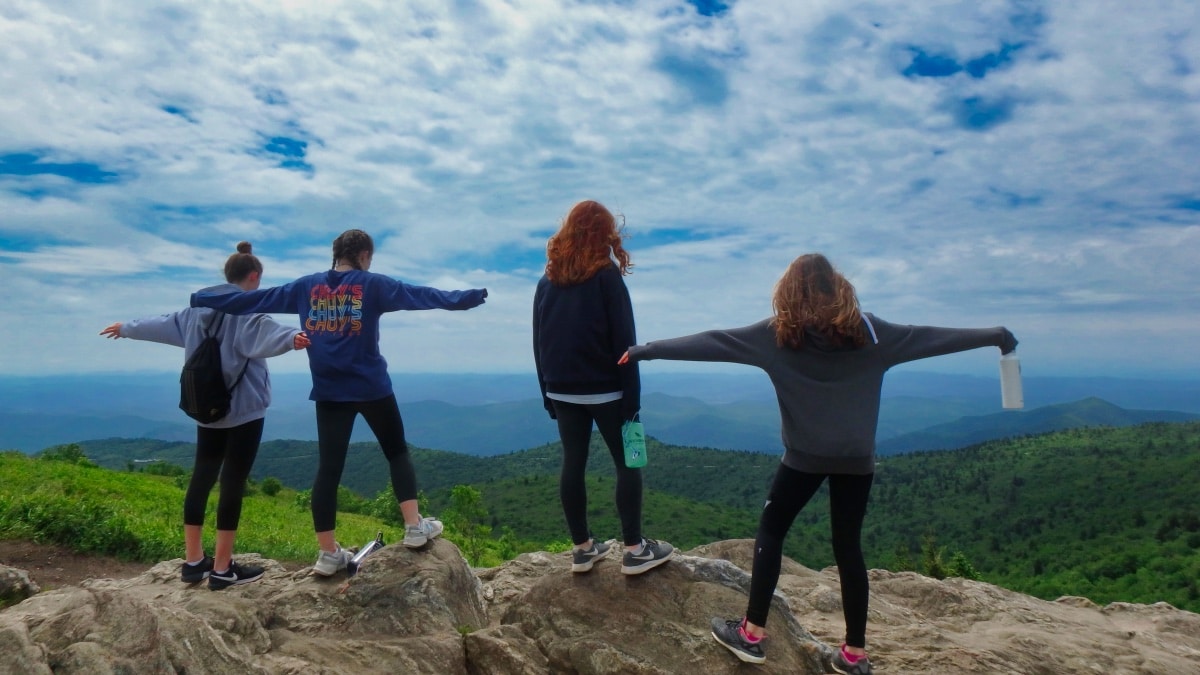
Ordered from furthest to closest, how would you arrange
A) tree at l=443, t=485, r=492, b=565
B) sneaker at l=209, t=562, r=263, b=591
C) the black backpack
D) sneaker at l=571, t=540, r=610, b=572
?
tree at l=443, t=485, r=492, b=565 < sneaker at l=209, t=562, r=263, b=591 < sneaker at l=571, t=540, r=610, b=572 < the black backpack

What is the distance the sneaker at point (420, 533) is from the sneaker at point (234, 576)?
144 centimetres

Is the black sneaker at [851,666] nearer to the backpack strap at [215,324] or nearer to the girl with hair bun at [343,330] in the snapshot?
the girl with hair bun at [343,330]

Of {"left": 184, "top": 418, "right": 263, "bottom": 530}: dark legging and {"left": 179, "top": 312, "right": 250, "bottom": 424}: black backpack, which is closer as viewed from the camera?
{"left": 179, "top": 312, "right": 250, "bottom": 424}: black backpack

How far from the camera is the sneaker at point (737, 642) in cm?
517

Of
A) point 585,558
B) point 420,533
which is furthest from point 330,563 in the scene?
point 585,558

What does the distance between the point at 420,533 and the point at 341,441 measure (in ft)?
4.11

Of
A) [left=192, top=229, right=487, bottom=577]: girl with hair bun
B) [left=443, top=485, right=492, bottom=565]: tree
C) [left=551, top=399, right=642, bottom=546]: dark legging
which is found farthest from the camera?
[left=443, top=485, right=492, bottom=565]: tree

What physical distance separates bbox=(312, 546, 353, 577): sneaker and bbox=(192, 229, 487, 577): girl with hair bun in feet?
1.09

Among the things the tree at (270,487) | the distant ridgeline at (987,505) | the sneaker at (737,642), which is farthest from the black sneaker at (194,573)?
the tree at (270,487)

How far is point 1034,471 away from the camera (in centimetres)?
7300

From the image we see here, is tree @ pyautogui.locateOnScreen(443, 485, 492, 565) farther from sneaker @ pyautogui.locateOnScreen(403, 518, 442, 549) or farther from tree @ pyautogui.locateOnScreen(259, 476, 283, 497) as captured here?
tree @ pyautogui.locateOnScreen(259, 476, 283, 497)

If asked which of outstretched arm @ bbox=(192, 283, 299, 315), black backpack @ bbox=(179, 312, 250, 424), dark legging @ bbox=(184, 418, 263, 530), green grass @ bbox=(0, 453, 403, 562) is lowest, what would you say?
green grass @ bbox=(0, 453, 403, 562)

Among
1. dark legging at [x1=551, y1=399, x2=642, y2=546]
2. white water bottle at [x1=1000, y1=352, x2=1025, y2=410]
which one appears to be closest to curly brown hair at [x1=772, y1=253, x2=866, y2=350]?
white water bottle at [x1=1000, y1=352, x2=1025, y2=410]

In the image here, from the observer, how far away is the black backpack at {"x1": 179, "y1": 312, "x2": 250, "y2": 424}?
5426 mm
